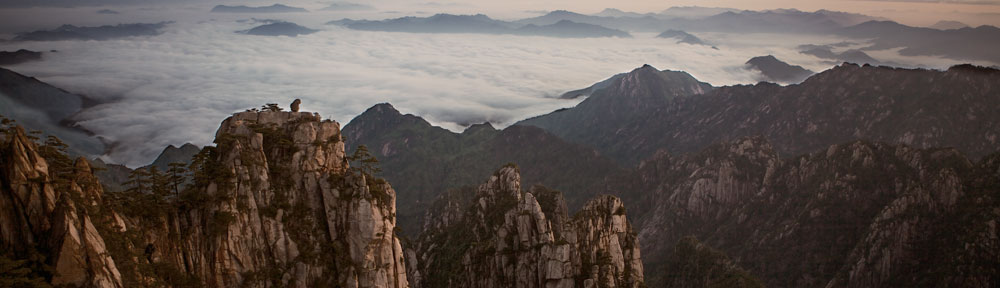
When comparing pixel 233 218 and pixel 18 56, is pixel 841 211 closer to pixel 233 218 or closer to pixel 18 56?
pixel 233 218

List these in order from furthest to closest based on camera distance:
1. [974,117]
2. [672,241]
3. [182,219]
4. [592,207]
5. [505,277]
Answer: [974,117], [672,241], [592,207], [505,277], [182,219]

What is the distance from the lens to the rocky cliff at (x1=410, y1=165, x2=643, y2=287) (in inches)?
2751

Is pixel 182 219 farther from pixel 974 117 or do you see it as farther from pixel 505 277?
pixel 974 117

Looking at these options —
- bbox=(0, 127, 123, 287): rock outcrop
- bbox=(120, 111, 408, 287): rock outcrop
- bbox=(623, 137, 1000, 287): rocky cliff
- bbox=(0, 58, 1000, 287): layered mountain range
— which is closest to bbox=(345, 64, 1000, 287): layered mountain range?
bbox=(623, 137, 1000, 287): rocky cliff

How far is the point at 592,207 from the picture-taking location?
79062 millimetres

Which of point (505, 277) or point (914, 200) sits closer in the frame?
point (505, 277)

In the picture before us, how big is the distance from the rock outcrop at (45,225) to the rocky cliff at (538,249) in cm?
4644

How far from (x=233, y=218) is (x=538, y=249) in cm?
3840

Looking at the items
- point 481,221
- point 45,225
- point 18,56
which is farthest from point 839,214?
point 18,56

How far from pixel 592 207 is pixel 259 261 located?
4577 centimetres

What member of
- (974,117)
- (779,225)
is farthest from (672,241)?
(974,117)

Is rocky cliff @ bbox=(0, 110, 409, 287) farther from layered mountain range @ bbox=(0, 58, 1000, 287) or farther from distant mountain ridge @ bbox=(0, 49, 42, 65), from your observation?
distant mountain ridge @ bbox=(0, 49, 42, 65)

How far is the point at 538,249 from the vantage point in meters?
72.2

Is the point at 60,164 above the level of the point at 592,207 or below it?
above
